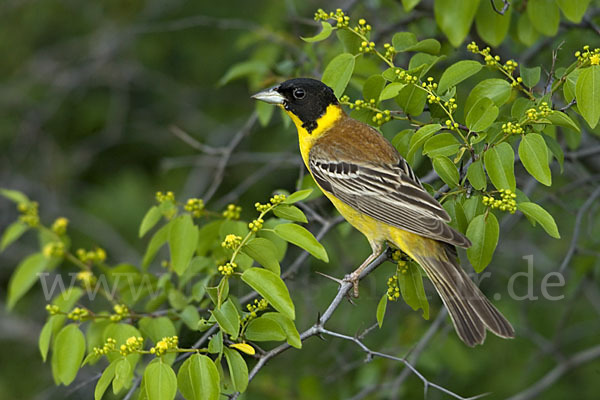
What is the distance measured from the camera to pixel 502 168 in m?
3.43

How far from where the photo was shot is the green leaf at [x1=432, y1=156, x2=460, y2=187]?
139 inches

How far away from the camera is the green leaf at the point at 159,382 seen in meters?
3.22

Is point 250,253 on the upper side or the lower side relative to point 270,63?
upper

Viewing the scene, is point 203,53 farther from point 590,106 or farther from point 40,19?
point 590,106

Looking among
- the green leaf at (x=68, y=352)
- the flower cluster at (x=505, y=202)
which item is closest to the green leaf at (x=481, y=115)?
the flower cluster at (x=505, y=202)

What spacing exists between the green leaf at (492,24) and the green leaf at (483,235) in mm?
1583

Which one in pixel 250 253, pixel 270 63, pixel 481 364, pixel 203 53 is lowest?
pixel 481 364

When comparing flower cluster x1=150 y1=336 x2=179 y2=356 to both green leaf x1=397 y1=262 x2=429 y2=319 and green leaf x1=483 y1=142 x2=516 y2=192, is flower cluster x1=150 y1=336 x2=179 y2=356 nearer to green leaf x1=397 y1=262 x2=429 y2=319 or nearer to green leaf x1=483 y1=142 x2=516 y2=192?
green leaf x1=397 y1=262 x2=429 y2=319

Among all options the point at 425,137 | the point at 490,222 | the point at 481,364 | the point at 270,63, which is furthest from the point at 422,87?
the point at 481,364

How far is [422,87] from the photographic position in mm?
3713

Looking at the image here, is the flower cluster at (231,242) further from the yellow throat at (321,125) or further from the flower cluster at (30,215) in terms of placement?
the flower cluster at (30,215)

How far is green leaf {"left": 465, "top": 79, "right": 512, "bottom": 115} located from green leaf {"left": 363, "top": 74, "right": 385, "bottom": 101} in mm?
492

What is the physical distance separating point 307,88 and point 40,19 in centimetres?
499

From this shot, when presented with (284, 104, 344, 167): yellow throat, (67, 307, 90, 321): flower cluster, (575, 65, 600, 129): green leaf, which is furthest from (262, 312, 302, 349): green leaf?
(284, 104, 344, 167): yellow throat
